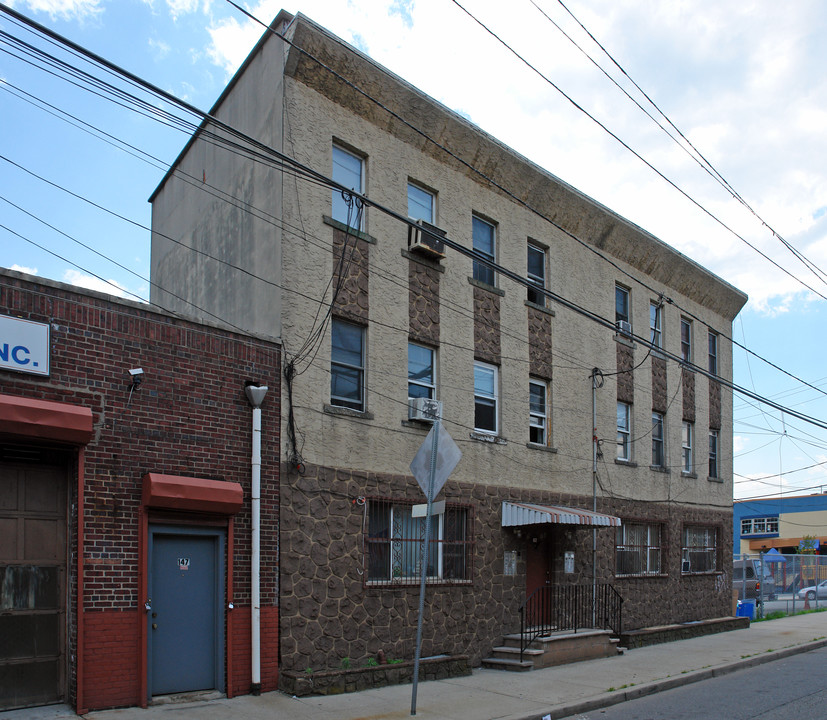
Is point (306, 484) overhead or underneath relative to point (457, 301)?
underneath

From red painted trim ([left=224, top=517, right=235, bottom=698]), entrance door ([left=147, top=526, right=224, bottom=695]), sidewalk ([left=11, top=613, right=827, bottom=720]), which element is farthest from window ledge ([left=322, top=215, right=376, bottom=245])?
sidewalk ([left=11, top=613, right=827, bottom=720])

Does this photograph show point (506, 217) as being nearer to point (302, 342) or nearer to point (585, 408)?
point (585, 408)

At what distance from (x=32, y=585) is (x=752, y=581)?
2160 cm

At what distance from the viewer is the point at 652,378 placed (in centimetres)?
2069

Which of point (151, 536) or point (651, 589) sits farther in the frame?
point (651, 589)

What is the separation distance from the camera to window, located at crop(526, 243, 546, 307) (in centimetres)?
1734

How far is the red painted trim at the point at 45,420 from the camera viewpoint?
8.95m

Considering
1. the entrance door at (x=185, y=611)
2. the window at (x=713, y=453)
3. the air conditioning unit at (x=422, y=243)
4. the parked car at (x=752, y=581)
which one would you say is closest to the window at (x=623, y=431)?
the window at (x=713, y=453)

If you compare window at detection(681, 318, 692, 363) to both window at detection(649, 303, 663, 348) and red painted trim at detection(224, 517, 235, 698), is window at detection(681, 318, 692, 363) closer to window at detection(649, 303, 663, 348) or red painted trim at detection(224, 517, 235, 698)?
window at detection(649, 303, 663, 348)

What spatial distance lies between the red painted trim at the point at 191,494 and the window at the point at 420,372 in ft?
13.6

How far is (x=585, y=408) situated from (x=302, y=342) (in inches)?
311

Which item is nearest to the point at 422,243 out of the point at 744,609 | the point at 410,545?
the point at 410,545

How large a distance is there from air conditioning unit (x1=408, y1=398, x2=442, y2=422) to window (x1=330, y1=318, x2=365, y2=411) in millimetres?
987

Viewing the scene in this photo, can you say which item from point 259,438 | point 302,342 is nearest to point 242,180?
point 302,342
